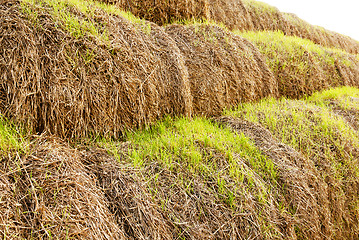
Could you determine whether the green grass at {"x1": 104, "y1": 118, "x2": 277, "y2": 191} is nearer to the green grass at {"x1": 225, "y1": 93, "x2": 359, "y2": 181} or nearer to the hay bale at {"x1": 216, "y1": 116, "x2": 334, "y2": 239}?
the hay bale at {"x1": 216, "y1": 116, "x2": 334, "y2": 239}

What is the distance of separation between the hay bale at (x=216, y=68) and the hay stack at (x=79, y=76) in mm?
400

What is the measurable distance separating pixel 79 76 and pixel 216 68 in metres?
1.48

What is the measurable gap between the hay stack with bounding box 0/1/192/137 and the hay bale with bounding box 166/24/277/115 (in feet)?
1.31

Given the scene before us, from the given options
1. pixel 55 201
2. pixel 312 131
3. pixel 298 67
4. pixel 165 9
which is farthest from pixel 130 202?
pixel 298 67

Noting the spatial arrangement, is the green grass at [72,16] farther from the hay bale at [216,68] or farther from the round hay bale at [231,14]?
the round hay bale at [231,14]

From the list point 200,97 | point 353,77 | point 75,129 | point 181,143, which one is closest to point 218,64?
point 200,97

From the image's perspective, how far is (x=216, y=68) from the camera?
111 inches

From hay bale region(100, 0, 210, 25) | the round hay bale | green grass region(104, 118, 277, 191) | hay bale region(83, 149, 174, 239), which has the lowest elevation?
hay bale region(83, 149, 174, 239)

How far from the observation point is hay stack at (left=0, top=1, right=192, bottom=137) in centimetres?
173

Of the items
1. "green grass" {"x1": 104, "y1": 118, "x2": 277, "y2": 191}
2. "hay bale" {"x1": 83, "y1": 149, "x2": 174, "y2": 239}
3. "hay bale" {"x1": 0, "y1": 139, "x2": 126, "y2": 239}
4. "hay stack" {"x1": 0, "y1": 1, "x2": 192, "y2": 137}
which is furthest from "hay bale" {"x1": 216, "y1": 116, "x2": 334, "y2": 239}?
"hay bale" {"x1": 0, "y1": 139, "x2": 126, "y2": 239}

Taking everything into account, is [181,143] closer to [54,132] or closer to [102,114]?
[102,114]

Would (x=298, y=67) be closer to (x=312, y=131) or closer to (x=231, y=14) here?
(x=312, y=131)

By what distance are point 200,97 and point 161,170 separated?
114 cm

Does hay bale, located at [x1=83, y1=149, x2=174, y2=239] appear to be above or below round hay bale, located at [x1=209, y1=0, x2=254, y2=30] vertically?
below
